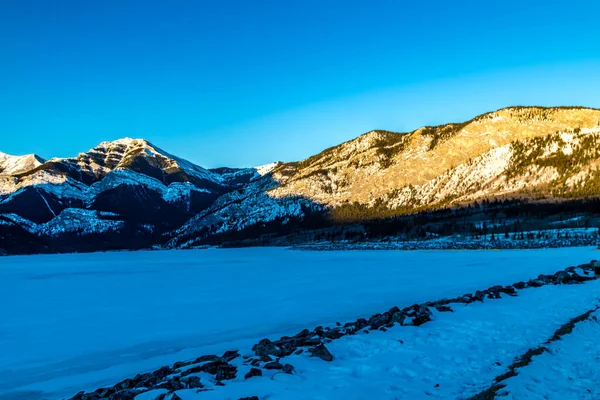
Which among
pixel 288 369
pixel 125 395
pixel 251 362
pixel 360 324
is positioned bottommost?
pixel 360 324

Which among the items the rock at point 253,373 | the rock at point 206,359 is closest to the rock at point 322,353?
the rock at point 253,373

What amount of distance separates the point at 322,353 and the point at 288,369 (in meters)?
1.49

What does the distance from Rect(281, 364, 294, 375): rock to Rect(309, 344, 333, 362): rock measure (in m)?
1.22

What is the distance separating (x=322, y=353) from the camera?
12.1 metres

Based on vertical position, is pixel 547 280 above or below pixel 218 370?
below

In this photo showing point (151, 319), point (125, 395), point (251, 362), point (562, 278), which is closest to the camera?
point (125, 395)

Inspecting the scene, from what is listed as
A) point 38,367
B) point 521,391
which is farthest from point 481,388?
point 38,367

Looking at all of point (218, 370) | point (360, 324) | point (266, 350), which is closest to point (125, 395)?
point (218, 370)

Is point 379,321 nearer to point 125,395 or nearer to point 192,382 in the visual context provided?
point 192,382

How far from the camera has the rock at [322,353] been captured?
11.9 m

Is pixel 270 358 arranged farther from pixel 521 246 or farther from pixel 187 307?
pixel 521 246

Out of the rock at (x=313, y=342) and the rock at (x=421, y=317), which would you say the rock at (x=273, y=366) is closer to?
the rock at (x=313, y=342)

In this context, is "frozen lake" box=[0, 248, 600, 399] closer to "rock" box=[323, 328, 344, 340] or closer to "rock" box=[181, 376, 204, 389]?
"rock" box=[323, 328, 344, 340]

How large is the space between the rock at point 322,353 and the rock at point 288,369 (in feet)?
4.01
